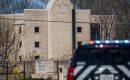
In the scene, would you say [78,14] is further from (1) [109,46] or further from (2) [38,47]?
(1) [109,46]

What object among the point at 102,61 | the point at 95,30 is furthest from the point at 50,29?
the point at 102,61

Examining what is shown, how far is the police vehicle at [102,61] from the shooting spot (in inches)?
527

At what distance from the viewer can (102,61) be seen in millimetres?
13406

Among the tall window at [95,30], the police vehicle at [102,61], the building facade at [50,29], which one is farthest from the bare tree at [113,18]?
the police vehicle at [102,61]

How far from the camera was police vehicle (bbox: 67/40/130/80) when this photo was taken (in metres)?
13.4

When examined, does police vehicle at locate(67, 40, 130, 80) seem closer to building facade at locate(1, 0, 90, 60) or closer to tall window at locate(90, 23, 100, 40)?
tall window at locate(90, 23, 100, 40)

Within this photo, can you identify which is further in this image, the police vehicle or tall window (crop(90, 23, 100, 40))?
tall window (crop(90, 23, 100, 40))

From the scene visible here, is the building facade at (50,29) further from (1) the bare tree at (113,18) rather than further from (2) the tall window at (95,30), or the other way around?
(1) the bare tree at (113,18)

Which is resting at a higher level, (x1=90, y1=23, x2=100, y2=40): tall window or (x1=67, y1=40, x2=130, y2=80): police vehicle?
(x1=67, y1=40, x2=130, y2=80): police vehicle

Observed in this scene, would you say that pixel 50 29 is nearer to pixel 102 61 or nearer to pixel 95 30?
pixel 95 30

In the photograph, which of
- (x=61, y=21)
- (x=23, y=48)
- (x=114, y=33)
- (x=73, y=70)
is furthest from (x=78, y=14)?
(x=73, y=70)

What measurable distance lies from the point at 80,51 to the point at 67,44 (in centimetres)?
6473

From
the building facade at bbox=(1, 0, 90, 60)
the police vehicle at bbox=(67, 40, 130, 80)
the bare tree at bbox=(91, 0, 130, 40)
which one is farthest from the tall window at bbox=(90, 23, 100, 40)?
the police vehicle at bbox=(67, 40, 130, 80)

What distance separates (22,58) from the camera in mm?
73625
